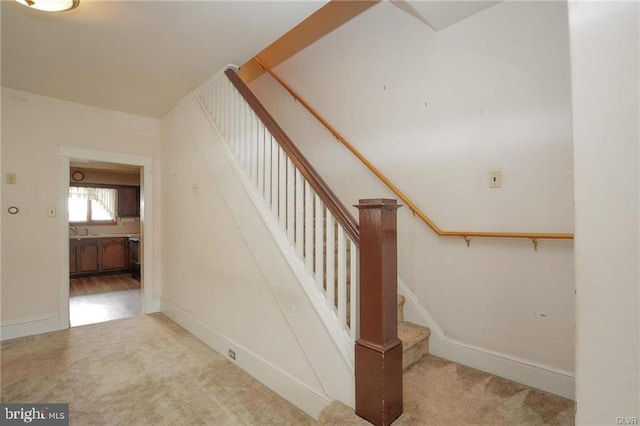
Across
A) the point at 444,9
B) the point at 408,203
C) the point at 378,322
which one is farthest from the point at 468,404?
the point at 444,9

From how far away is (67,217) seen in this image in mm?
3457

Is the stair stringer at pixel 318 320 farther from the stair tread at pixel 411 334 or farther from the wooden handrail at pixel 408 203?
the wooden handrail at pixel 408 203

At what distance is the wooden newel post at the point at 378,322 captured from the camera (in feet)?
4.81

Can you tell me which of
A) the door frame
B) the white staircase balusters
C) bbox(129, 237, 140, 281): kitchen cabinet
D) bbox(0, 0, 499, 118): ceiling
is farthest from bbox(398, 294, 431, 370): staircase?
bbox(129, 237, 140, 281): kitchen cabinet

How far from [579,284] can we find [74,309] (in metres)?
5.39

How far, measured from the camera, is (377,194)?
2.63 m

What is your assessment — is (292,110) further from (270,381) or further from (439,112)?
(270,381)

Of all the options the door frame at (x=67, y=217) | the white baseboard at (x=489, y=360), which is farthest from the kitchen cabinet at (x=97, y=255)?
the white baseboard at (x=489, y=360)

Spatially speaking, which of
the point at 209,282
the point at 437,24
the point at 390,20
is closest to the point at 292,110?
the point at 390,20

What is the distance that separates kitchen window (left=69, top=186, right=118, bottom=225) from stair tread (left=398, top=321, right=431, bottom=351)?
7.33 meters

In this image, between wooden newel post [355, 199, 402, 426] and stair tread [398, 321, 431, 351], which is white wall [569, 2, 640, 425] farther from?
stair tread [398, 321, 431, 351]

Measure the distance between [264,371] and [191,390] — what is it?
0.51 m

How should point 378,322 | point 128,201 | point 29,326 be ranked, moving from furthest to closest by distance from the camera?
point 128,201 → point 29,326 → point 378,322

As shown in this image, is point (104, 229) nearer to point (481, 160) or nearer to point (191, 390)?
point (191, 390)
